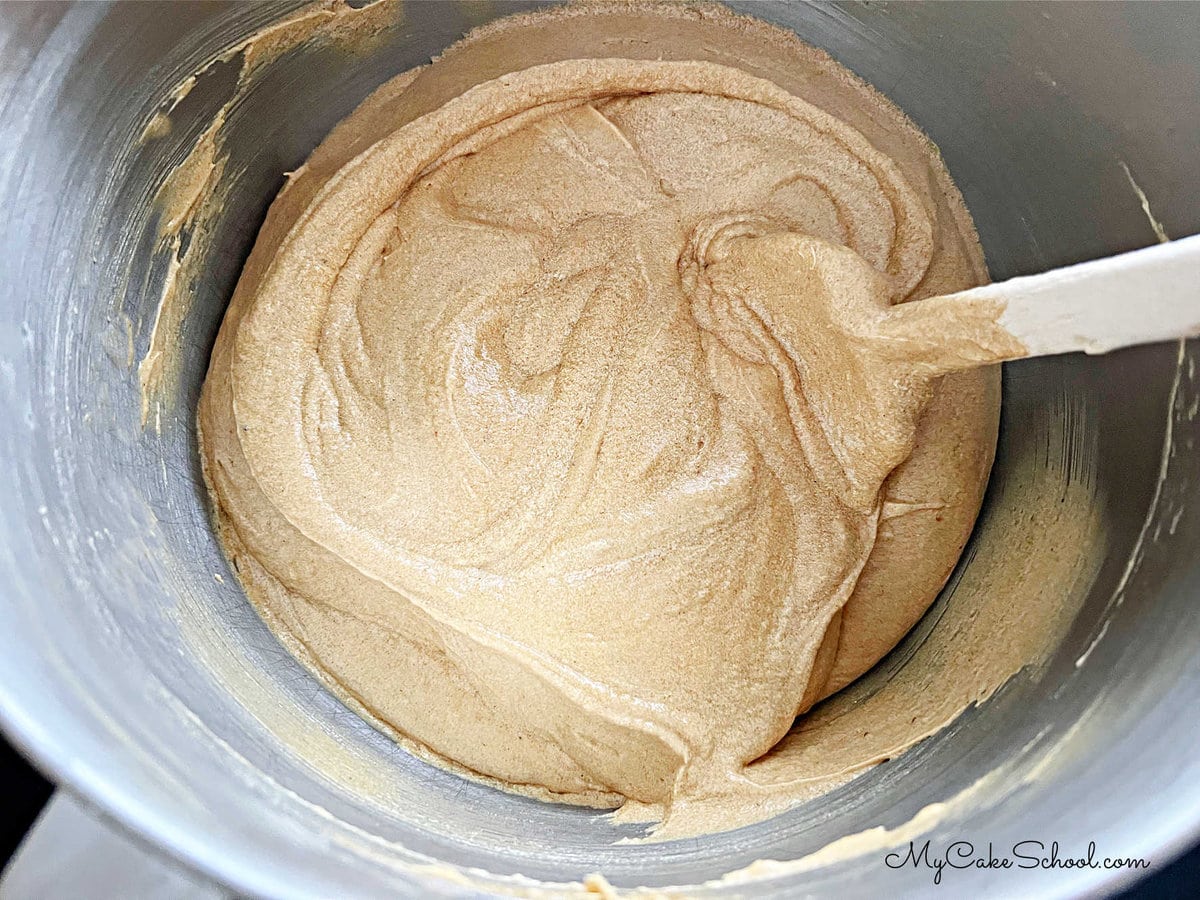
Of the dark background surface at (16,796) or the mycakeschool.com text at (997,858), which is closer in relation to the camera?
the mycakeschool.com text at (997,858)

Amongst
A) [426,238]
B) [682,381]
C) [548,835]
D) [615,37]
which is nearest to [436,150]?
[426,238]

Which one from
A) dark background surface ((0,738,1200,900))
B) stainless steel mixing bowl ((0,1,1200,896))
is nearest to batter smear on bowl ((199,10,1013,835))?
stainless steel mixing bowl ((0,1,1200,896))

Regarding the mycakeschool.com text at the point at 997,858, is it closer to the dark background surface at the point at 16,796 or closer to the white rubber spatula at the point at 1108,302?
the white rubber spatula at the point at 1108,302

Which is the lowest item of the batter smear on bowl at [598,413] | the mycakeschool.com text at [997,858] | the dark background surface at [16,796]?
the dark background surface at [16,796]

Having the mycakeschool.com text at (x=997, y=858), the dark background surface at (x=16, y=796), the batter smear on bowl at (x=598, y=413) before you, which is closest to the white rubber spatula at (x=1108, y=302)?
the batter smear on bowl at (x=598, y=413)

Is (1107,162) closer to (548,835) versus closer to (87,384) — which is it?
(548,835)

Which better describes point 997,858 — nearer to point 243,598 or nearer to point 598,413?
point 598,413

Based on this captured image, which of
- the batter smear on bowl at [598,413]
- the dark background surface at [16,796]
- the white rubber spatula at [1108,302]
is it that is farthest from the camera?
the dark background surface at [16,796]

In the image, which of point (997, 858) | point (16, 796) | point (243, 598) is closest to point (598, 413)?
point (243, 598)
